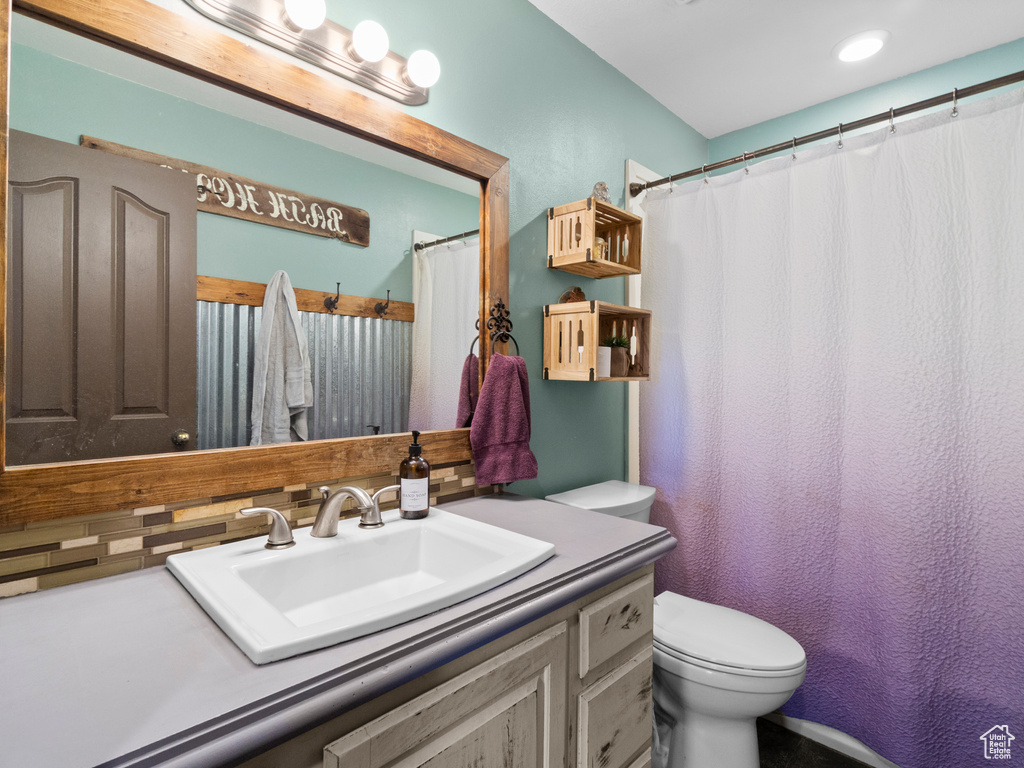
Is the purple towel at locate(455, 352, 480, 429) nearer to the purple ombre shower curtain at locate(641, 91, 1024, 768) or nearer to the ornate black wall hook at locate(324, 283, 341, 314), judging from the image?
the ornate black wall hook at locate(324, 283, 341, 314)

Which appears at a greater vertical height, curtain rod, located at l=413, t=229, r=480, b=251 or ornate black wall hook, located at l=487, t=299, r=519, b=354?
curtain rod, located at l=413, t=229, r=480, b=251

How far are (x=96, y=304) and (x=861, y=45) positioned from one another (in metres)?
2.47

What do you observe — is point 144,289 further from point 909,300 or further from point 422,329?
point 909,300

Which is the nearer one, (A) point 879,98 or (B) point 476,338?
(B) point 476,338

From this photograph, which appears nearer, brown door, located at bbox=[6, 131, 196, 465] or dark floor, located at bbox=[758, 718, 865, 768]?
brown door, located at bbox=[6, 131, 196, 465]

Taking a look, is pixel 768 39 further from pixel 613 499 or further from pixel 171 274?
pixel 171 274

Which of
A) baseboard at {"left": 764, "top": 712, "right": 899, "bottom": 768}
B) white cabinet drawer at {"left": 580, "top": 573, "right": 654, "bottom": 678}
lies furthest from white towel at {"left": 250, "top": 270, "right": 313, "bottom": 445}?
baseboard at {"left": 764, "top": 712, "right": 899, "bottom": 768}

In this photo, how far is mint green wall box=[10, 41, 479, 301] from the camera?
0.85 m

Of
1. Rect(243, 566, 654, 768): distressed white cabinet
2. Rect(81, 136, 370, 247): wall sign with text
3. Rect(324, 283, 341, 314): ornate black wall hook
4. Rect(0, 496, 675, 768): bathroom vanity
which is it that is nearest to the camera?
Rect(0, 496, 675, 768): bathroom vanity

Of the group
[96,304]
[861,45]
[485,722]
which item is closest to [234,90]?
[96,304]

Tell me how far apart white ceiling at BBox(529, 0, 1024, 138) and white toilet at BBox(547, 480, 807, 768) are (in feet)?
5.36

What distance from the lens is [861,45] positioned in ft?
6.10

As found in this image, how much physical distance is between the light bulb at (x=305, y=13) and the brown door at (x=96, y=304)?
0.44 meters

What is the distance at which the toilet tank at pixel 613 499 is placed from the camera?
1.62m
